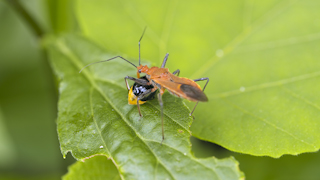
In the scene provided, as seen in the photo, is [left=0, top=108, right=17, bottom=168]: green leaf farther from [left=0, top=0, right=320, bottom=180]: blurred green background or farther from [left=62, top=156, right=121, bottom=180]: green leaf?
[left=62, top=156, right=121, bottom=180]: green leaf

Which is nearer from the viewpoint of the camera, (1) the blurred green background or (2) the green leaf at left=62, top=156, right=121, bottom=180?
(2) the green leaf at left=62, top=156, right=121, bottom=180

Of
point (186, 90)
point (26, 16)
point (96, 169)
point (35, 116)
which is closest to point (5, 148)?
point (35, 116)

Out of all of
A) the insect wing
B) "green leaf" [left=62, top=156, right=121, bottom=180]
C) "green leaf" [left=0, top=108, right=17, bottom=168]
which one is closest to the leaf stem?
"green leaf" [left=0, top=108, right=17, bottom=168]

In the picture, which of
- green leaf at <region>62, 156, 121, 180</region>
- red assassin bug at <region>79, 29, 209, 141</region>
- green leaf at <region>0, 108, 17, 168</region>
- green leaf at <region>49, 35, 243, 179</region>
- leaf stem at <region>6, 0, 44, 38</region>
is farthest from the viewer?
green leaf at <region>0, 108, 17, 168</region>

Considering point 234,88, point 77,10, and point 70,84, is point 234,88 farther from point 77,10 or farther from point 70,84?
point 77,10

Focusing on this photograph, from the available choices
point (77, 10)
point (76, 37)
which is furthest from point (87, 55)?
point (77, 10)

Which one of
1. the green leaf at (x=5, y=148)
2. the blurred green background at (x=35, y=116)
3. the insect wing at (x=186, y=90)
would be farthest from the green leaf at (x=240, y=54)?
the green leaf at (x=5, y=148)

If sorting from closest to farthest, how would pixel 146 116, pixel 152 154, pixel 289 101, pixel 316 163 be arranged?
pixel 152 154 < pixel 146 116 < pixel 289 101 < pixel 316 163
